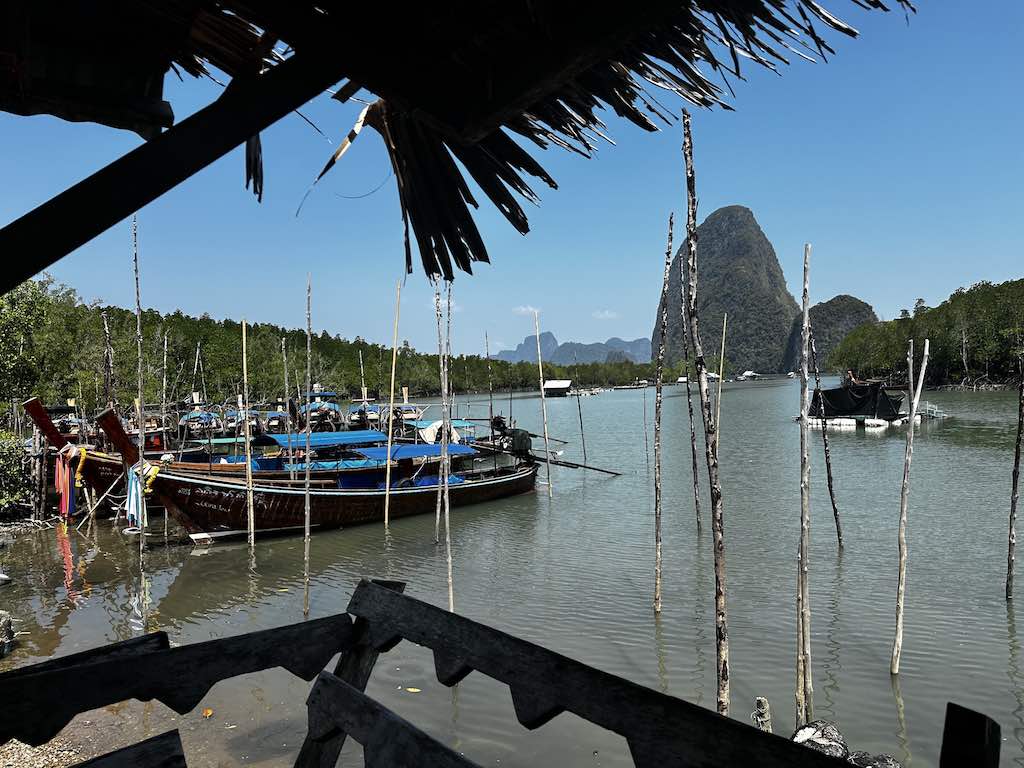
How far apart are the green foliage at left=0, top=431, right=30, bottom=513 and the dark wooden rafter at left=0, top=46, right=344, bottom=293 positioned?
627 inches

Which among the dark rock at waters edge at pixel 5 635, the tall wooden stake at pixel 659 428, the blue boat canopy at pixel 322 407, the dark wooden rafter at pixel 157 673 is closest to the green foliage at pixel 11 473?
the dark rock at waters edge at pixel 5 635

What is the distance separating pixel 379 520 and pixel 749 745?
17402mm

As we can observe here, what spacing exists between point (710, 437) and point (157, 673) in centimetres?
502

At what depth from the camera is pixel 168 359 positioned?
4397 centimetres

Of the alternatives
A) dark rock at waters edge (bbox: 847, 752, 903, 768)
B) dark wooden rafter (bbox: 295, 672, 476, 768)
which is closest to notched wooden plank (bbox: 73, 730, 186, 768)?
dark wooden rafter (bbox: 295, 672, 476, 768)

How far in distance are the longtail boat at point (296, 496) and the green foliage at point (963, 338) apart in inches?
2214

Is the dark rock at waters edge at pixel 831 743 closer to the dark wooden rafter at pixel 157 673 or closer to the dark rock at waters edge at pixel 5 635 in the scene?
the dark wooden rafter at pixel 157 673

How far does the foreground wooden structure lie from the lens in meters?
1.22

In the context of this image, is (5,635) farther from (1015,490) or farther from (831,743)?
(1015,490)

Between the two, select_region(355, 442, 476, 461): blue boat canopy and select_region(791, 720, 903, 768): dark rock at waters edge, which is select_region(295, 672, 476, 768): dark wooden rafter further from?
select_region(355, 442, 476, 461): blue boat canopy

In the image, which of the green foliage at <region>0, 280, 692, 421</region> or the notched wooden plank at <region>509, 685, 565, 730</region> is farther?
the green foliage at <region>0, 280, 692, 421</region>

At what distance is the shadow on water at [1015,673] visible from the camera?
6.52 metres

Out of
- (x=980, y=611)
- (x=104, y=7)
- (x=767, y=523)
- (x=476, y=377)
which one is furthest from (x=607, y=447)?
(x=476, y=377)

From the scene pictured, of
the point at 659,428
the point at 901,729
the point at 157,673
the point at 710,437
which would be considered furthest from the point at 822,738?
A: the point at 157,673
